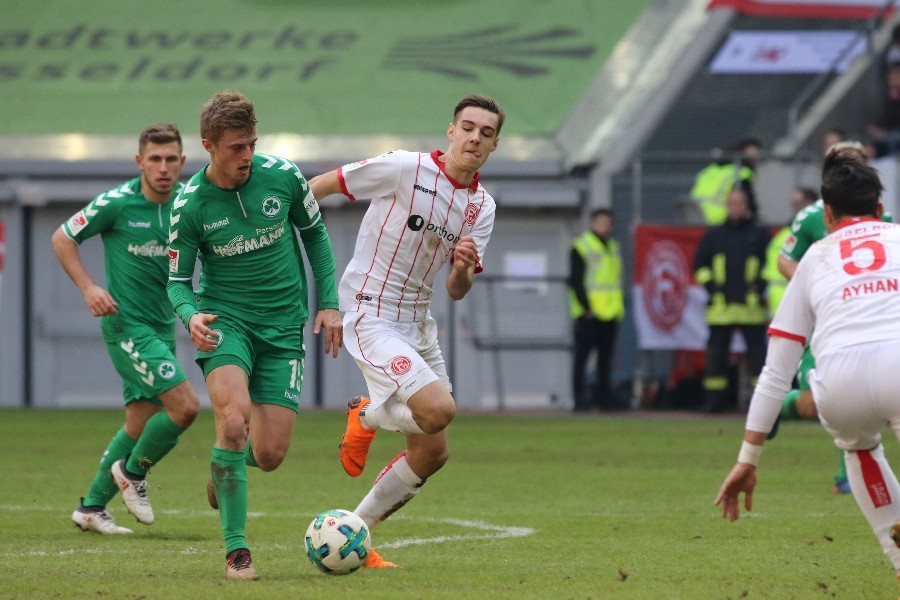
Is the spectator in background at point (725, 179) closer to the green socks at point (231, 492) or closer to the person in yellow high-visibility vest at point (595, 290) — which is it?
the person in yellow high-visibility vest at point (595, 290)

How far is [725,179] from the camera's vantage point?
19234 millimetres

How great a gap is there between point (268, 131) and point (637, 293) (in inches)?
239

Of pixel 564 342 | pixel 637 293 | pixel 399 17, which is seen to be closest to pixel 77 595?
pixel 637 293

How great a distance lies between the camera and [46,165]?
22016mm

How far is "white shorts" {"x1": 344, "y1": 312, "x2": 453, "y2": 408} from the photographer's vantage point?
7.53 m

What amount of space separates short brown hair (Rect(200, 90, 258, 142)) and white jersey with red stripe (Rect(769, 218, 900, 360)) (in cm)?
244

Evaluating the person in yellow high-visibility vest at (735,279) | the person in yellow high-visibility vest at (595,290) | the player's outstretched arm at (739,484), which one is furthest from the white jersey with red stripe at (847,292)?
the person in yellow high-visibility vest at (595,290)

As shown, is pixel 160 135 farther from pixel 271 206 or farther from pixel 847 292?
pixel 847 292

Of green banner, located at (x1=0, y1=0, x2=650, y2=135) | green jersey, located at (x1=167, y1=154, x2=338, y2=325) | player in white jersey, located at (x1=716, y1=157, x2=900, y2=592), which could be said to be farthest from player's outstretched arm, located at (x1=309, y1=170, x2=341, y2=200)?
green banner, located at (x1=0, y1=0, x2=650, y2=135)

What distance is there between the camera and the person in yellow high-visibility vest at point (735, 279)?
59.2 feet

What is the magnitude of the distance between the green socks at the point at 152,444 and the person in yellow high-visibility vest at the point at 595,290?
34.8ft

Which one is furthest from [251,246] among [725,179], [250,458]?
[725,179]

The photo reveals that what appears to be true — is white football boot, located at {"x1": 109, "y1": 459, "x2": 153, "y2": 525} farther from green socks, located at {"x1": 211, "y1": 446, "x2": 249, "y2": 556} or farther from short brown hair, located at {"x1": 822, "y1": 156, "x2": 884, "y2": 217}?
short brown hair, located at {"x1": 822, "y1": 156, "x2": 884, "y2": 217}

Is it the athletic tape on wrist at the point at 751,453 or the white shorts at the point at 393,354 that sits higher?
the white shorts at the point at 393,354
